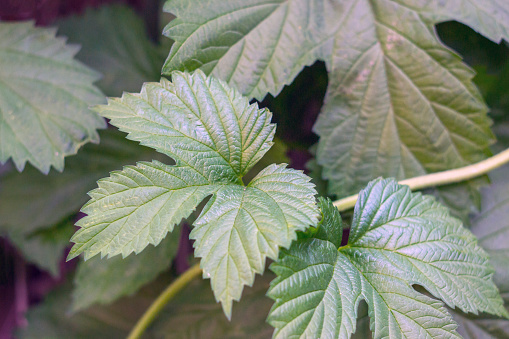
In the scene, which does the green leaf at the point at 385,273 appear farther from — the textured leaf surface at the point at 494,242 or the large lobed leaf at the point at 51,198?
the large lobed leaf at the point at 51,198

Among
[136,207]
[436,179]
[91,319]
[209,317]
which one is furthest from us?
[91,319]

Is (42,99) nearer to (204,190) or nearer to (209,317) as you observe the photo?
(204,190)

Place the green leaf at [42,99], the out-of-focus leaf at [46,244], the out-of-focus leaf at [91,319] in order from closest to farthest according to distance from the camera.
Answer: the green leaf at [42,99]
the out-of-focus leaf at [46,244]
the out-of-focus leaf at [91,319]

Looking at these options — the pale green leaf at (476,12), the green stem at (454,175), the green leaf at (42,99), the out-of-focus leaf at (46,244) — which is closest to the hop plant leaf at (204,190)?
the green leaf at (42,99)

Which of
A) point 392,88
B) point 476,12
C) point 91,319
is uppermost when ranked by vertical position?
point 476,12

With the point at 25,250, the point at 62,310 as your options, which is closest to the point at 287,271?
the point at 25,250

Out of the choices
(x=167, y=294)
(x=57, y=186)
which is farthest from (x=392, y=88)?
(x=57, y=186)

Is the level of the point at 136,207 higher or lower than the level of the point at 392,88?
lower
